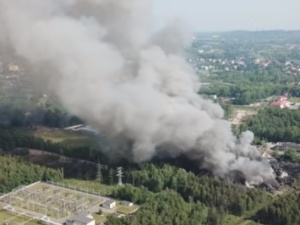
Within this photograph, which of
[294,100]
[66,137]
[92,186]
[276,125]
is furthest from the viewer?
[294,100]

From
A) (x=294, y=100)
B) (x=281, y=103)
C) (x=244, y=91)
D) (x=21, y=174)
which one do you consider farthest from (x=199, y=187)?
(x=244, y=91)

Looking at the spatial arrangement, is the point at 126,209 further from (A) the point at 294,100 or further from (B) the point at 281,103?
(A) the point at 294,100

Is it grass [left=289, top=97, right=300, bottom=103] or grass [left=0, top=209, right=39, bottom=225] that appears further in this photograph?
grass [left=289, top=97, right=300, bottom=103]

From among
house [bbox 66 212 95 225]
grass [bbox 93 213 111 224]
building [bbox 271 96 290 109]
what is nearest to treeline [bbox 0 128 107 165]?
grass [bbox 93 213 111 224]

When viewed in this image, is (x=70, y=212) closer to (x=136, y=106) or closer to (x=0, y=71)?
(x=136, y=106)

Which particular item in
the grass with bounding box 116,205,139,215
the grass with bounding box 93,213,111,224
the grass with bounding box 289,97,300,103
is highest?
the grass with bounding box 116,205,139,215

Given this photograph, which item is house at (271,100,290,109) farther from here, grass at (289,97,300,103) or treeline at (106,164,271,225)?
treeline at (106,164,271,225)
